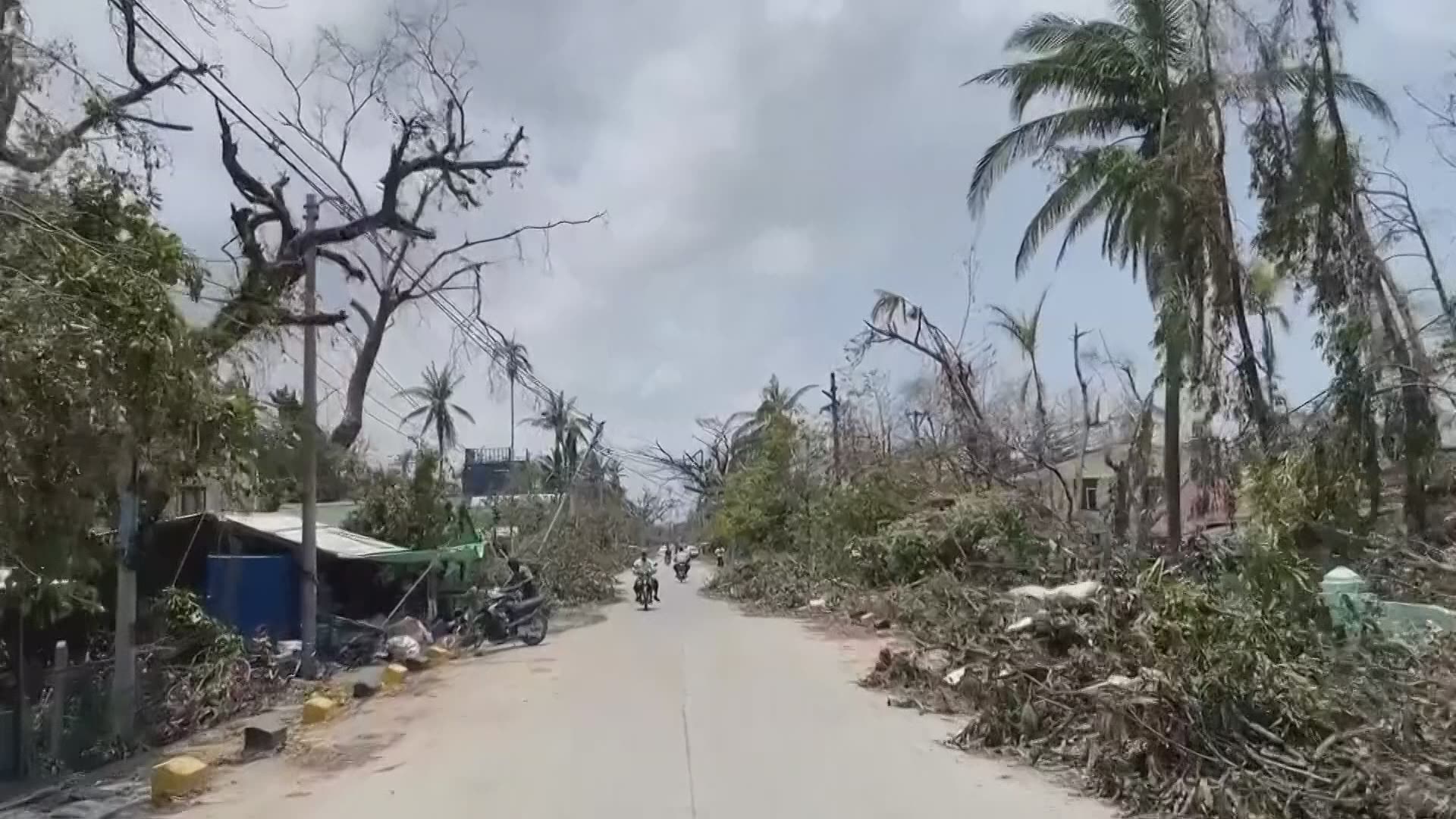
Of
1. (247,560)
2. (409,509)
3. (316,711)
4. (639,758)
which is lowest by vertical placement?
(639,758)

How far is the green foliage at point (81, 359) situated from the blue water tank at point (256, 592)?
270 inches

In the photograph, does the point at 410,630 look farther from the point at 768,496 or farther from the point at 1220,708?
the point at 768,496

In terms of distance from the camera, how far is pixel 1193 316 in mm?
20062

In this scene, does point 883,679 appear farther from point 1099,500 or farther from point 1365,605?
point 1099,500

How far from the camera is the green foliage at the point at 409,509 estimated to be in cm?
2350

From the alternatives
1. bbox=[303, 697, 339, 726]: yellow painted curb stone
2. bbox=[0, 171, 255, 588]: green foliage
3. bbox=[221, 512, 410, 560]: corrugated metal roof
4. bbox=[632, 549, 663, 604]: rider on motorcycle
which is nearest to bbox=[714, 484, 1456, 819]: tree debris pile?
bbox=[303, 697, 339, 726]: yellow painted curb stone

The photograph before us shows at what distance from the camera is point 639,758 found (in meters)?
10.6

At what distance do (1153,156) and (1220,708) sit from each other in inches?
597

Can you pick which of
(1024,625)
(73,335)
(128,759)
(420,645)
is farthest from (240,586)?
(1024,625)

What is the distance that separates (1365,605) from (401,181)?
1476cm

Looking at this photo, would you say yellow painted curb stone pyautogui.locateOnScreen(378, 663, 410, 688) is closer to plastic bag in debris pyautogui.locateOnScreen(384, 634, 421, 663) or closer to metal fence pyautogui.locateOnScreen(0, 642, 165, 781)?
plastic bag in debris pyautogui.locateOnScreen(384, 634, 421, 663)

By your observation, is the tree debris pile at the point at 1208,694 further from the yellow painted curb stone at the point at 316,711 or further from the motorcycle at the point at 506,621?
the motorcycle at the point at 506,621

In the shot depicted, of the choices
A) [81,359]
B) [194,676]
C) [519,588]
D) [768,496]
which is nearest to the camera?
[81,359]

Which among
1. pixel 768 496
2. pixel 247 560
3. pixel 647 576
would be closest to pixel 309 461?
pixel 247 560
